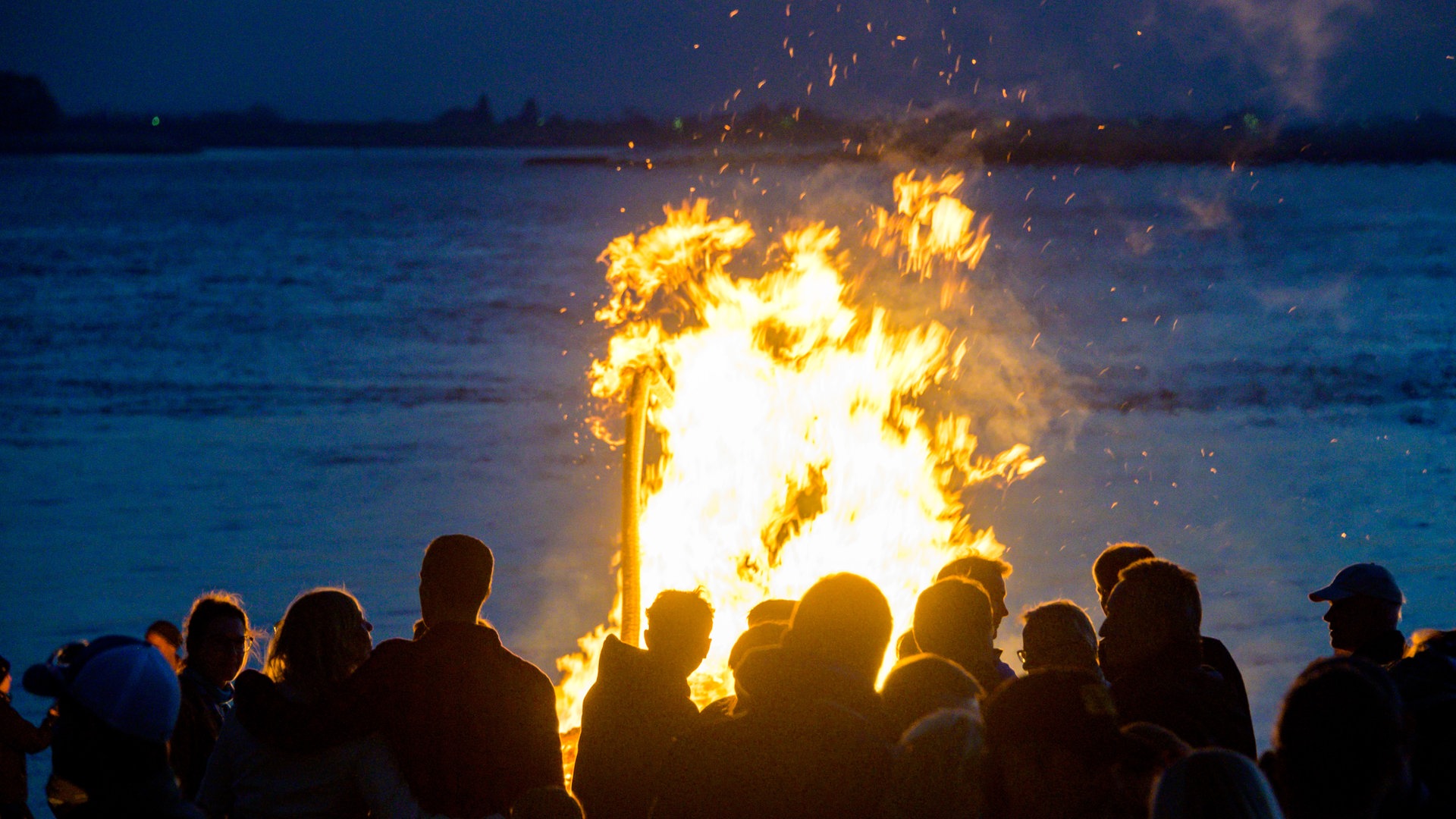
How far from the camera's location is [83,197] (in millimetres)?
105312

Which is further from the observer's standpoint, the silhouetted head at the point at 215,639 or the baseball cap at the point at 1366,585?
the baseball cap at the point at 1366,585

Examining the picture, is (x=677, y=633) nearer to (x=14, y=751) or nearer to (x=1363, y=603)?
(x=1363, y=603)

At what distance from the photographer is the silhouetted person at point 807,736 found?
330 centimetres

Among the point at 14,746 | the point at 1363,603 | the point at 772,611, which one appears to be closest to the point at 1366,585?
the point at 1363,603

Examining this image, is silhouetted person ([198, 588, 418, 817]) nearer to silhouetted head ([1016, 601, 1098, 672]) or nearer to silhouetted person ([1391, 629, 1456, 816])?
silhouetted head ([1016, 601, 1098, 672])

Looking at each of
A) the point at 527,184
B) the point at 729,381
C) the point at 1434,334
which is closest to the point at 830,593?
the point at 729,381

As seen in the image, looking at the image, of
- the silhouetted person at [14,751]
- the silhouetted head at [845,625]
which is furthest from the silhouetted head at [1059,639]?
the silhouetted person at [14,751]

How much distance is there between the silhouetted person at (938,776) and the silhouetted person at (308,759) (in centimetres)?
135

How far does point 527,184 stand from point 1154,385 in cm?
13366

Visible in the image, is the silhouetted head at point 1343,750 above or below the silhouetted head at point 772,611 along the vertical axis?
below

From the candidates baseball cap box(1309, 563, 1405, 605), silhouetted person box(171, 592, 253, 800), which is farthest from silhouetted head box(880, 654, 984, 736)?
silhouetted person box(171, 592, 253, 800)

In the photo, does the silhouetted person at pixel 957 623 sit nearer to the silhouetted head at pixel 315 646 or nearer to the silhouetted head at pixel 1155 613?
the silhouetted head at pixel 1155 613

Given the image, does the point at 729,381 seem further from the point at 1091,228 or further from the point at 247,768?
the point at 1091,228

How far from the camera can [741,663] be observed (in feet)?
11.9
